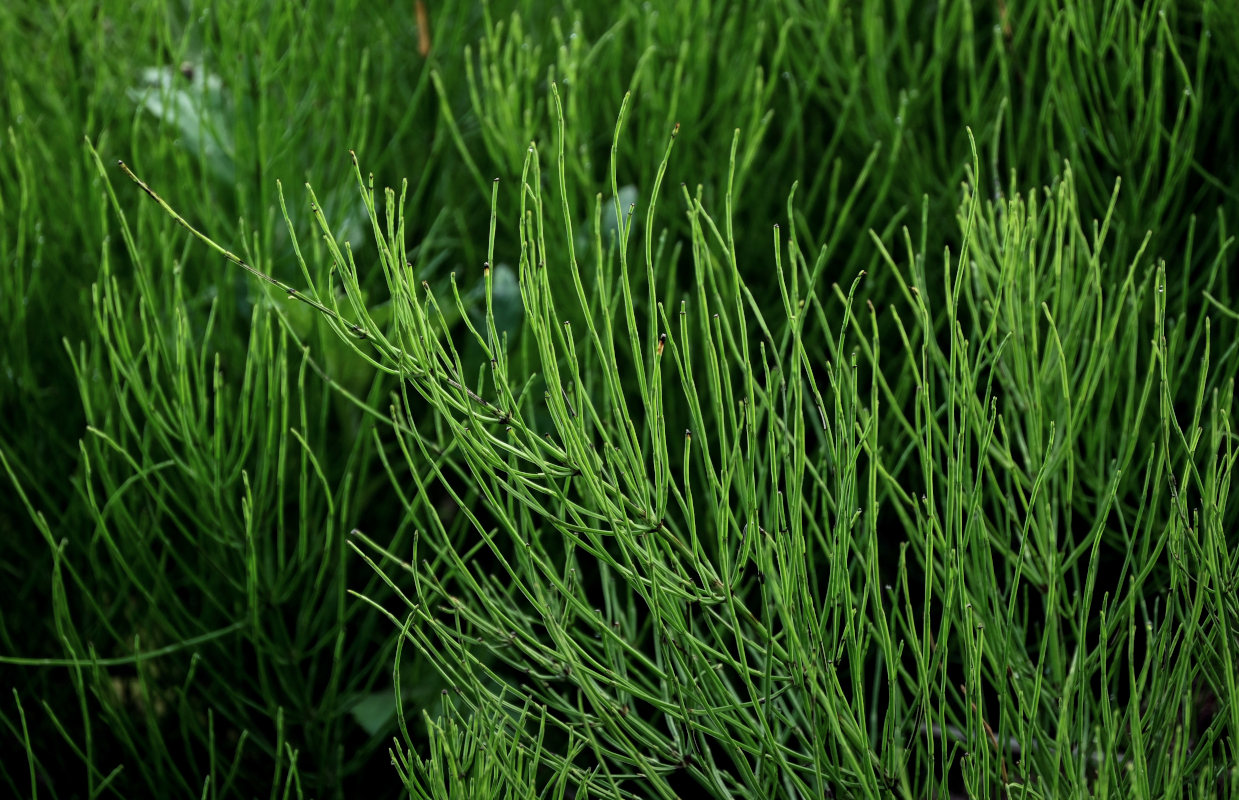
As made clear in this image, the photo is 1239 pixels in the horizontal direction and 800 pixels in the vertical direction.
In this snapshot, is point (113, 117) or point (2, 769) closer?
point (2, 769)

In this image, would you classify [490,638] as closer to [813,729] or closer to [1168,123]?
[813,729]

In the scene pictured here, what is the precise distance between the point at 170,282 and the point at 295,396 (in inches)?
6.8

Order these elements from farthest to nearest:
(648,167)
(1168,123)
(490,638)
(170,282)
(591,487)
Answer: (1168,123), (648,167), (170,282), (490,638), (591,487)

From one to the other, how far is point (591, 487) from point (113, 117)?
1.07 metres

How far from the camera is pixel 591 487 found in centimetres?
60

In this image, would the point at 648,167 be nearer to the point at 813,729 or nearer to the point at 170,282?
the point at 170,282

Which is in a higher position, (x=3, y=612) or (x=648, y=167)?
(x=648, y=167)

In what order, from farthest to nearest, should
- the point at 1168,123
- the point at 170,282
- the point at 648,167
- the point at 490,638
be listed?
the point at 1168,123, the point at 648,167, the point at 170,282, the point at 490,638

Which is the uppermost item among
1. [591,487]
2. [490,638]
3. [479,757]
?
[591,487]

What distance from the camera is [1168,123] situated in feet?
4.06

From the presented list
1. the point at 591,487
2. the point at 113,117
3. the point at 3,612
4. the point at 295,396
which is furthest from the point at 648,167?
the point at 3,612

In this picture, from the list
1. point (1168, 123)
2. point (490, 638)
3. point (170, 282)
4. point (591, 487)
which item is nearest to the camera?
point (591, 487)

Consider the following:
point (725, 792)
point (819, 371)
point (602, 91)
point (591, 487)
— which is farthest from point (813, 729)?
point (602, 91)

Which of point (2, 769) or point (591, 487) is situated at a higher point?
point (591, 487)
